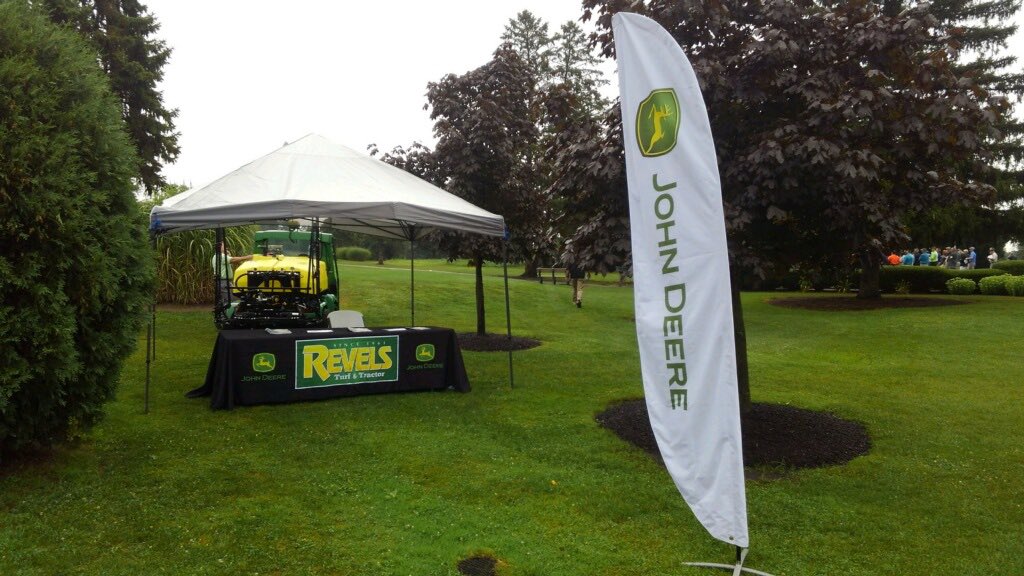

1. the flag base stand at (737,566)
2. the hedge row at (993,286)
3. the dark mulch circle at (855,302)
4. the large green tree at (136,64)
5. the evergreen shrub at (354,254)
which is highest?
the large green tree at (136,64)

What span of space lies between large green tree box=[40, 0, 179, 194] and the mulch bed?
1415cm

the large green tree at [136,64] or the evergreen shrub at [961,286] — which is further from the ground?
the large green tree at [136,64]

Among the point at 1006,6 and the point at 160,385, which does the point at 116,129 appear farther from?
the point at 1006,6

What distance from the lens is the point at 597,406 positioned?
7602 mm

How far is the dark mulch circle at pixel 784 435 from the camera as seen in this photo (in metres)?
5.68

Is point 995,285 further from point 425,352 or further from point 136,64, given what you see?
point 136,64

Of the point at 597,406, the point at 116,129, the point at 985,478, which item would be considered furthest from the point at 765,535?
the point at 116,129

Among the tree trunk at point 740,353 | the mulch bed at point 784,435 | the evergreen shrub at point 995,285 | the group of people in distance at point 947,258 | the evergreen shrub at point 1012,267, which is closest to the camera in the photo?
the mulch bed at point 784,435

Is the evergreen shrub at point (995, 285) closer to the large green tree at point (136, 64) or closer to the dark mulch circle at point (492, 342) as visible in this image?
the dark mulch circle at point (492, 342)

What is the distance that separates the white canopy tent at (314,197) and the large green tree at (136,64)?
9.70 meters

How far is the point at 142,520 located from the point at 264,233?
35.5 feet

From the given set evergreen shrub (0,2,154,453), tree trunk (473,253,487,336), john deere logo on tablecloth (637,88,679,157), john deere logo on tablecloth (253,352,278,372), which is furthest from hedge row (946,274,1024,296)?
evergreen shrub (0,2,154,453)

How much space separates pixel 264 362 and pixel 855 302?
58.8ft

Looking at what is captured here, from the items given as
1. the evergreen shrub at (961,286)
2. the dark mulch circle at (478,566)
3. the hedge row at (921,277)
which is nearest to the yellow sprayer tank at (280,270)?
the dark mulch circle at (478,566)
